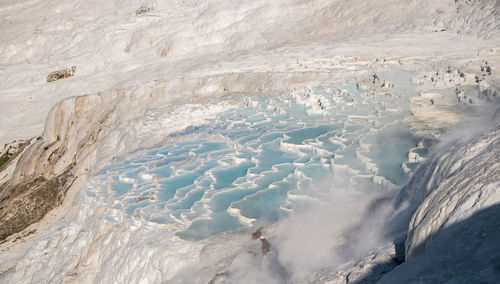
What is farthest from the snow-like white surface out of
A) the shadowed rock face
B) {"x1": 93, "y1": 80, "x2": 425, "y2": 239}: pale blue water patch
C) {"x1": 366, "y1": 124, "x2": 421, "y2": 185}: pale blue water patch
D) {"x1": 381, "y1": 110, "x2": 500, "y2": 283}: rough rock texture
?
{"x1": 381, "y1": 110, "x2": 500, "y2": 283}: rough rock texture

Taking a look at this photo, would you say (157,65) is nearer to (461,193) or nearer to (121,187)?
(121,187)

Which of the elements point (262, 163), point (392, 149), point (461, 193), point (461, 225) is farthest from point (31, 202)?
point (461, 225)

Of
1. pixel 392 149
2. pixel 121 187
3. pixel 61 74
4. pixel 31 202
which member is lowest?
pixel 31 202

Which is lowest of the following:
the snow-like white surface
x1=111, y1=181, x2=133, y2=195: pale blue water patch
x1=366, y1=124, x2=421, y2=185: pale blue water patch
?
x1=366, y1=124, x2=421, y2=185: pale blue water patch

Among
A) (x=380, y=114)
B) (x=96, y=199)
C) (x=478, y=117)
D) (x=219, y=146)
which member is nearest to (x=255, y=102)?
(x=219, y=146)

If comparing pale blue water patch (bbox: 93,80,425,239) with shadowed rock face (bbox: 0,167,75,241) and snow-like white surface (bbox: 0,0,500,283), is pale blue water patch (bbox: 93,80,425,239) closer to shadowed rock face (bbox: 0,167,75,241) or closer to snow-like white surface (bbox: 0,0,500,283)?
snow-like white surface (bbox: 0,0,500,283)
